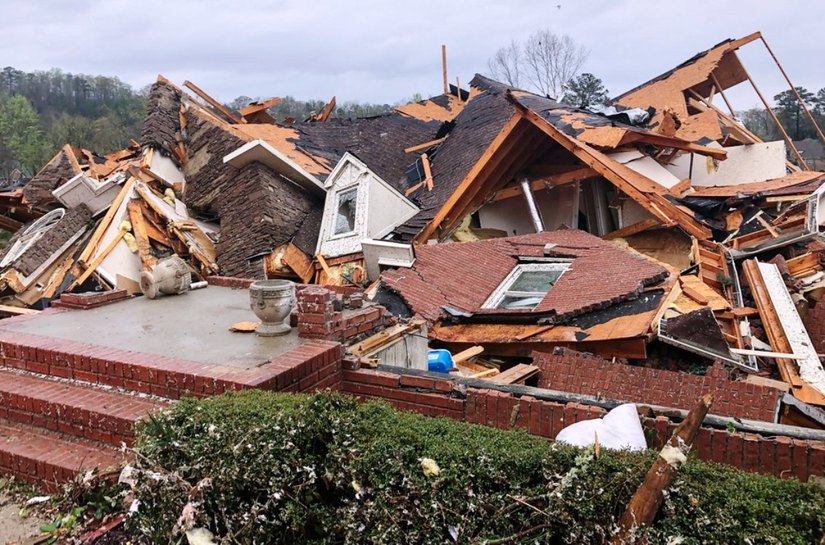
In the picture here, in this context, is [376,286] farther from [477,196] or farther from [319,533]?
[319,533]

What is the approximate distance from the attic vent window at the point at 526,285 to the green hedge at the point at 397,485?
16.6ft

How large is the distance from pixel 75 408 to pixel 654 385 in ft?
15.7

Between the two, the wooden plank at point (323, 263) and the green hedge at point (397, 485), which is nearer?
the green hedge at point (397, 485)

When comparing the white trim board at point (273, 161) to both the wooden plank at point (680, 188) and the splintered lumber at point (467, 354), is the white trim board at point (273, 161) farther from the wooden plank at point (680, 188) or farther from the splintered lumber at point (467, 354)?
the wooden plank at point (680, 188)

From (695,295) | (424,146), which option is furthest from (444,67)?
(695,295)

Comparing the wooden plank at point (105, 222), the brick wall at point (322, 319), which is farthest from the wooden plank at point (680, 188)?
the wooden plank at point (105, 222)

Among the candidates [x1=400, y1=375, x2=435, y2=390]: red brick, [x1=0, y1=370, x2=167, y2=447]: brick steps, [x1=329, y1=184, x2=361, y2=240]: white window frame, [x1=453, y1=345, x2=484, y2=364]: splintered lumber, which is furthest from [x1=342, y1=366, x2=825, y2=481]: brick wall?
[x1=329, y1=184, x2=361, y2=240]: white window frame

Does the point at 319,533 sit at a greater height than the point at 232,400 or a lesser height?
lesser

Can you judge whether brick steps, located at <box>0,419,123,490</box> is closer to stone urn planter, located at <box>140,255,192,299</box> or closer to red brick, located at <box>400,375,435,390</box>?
red brick, located at <box>400,375,435,390</box>

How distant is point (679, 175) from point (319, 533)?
40.5 ft

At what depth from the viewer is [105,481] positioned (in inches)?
136

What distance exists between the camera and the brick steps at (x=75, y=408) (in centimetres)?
389

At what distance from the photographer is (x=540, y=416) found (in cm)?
395

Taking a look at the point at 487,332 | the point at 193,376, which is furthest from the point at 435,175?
the point at 193,376
